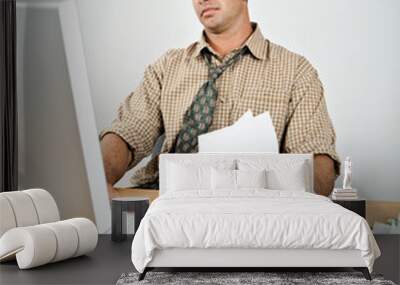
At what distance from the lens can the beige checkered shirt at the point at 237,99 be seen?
21.6ft

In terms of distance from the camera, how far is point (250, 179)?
19.7 ft

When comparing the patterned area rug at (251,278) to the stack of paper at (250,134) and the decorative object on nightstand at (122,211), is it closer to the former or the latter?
the decorative object on nightstand at (122,211)

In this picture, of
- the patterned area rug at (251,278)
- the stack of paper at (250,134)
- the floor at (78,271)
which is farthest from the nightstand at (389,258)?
the floor at (78,271)

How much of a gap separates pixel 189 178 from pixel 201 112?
779 millimetres

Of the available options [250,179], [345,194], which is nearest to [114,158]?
[250,179]

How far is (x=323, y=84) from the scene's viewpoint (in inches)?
264

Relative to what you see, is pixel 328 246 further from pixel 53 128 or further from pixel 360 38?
pixel 53 128

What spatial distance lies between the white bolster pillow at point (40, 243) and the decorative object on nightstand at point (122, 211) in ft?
3.29

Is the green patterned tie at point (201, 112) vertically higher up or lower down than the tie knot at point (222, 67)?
lower down

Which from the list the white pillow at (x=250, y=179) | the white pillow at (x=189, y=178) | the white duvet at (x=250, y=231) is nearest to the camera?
the white duvet at (x=250, y=231)

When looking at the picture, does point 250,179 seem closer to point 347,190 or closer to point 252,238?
point 347,190

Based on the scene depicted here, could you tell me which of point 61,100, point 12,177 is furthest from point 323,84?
point 12,177

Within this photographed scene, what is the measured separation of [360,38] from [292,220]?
2.75 metres

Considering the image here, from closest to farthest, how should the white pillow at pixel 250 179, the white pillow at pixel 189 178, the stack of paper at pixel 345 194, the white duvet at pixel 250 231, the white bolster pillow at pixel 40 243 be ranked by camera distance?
the white duvet at pixel 250 231 < the white bolster pillow at pixel 40 243 < the white pillow at pixel 250 179 < the white pillow at pixel 189 178 < the stack of paper at pixel 345 194
